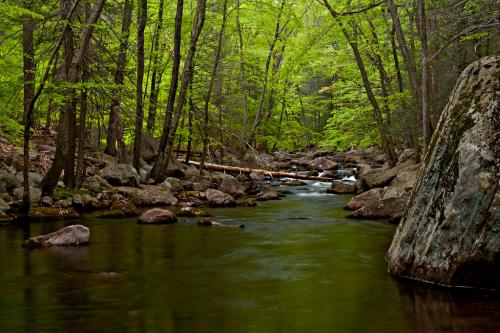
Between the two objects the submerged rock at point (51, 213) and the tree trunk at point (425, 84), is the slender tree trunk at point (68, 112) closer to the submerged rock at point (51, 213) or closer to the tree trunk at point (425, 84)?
the submerged rock at point (51, 213)

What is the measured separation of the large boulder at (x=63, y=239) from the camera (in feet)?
25.5

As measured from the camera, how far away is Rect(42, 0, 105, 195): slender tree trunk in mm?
10180

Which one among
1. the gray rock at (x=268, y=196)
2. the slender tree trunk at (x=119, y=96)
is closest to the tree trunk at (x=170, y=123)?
the slender tree trunk at (x=119, y=96)

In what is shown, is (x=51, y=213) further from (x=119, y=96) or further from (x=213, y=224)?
(x=213, y=224)

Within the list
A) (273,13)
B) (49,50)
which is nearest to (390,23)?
(273,13)

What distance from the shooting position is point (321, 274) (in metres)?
6.43

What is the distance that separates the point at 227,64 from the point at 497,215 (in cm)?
2244

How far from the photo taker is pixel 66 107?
1129cm

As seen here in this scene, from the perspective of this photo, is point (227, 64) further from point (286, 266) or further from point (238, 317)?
point (238, 317)

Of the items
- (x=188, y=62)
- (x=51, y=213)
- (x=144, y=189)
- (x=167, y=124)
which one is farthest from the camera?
(x=188, y=62)

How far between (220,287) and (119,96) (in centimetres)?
676

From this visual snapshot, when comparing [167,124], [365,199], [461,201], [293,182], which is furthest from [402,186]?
[293,182]

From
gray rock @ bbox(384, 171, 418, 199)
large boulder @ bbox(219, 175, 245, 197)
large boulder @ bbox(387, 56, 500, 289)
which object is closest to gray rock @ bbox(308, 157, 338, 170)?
large boulder @ bbox(219, 175, 245, 197)

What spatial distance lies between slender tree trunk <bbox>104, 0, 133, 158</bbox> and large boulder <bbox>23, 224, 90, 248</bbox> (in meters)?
3.16
